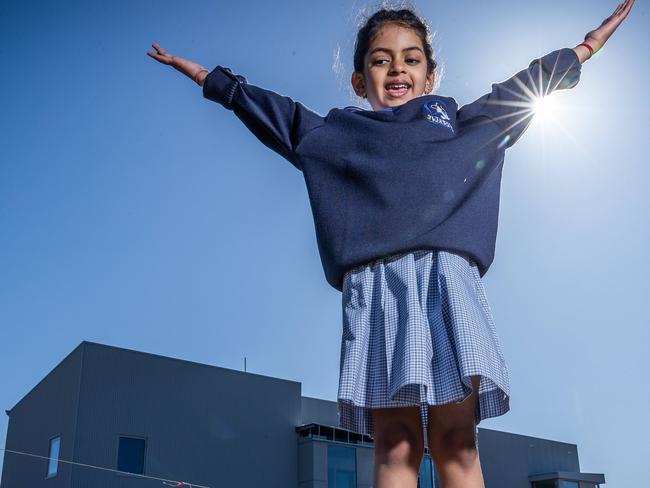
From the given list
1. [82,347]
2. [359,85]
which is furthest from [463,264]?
[82,347]

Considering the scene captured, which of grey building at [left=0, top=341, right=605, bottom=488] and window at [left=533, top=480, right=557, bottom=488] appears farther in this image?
window at [left=533, top=480, right=557, bottom=488]

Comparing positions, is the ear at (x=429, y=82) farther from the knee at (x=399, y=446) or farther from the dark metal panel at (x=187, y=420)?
the dark metal panel at (x=187, y=420)

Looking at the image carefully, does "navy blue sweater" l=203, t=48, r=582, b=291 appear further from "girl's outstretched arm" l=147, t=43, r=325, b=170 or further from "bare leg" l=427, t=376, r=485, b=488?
"bare leg" l=427, t=376, r=485, b=488

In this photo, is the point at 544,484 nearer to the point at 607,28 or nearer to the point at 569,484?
the point at 569,484

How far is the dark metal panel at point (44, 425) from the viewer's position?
11.9m

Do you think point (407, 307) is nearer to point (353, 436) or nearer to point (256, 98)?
point (256, 98)

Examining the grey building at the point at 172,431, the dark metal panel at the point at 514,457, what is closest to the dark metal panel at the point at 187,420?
the grey building at the point at 172,431

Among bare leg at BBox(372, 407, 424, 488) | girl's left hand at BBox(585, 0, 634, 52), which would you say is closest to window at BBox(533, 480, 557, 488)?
girl's left hand at BBox(585, 0, 634, 52)

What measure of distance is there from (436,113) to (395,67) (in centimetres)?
18

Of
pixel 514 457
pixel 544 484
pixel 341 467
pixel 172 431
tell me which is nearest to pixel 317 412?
pixel 341 467

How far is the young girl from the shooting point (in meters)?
1.17

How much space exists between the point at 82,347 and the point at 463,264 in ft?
38.9

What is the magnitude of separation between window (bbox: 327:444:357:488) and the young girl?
42.7 ft

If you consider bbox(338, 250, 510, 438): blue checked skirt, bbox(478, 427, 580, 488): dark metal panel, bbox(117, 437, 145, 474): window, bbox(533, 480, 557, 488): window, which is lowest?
bbox(338, 250, 510, 438): blue checked skirt
